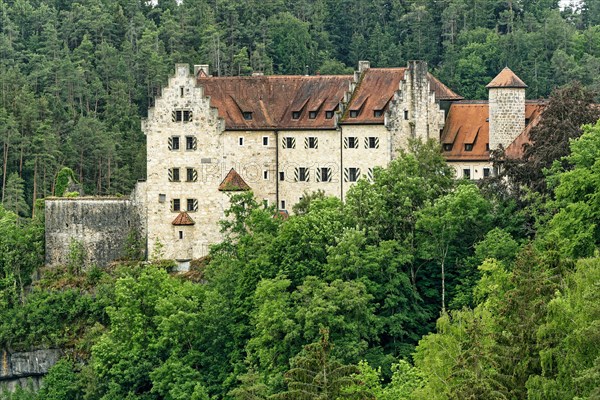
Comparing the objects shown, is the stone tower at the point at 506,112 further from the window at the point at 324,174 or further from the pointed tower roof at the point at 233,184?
the pointed tower roof at the point at 233,184

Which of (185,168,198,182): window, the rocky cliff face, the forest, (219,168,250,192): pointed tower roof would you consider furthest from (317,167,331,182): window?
the rocky cliff face

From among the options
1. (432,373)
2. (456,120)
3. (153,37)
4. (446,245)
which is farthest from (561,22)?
(432,373)

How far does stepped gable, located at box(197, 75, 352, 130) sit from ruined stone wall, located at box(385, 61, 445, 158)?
11.6 feet

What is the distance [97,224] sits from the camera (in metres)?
97.0

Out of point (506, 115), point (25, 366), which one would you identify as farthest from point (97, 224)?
point (506, 115)

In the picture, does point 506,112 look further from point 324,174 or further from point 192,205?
point 192,205

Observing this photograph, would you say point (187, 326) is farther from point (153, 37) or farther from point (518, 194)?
point (153, 37)

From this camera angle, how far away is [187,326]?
9088 centimetres

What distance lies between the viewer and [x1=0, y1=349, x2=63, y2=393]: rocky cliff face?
98.4 meters

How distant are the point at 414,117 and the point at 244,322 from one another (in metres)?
14.8

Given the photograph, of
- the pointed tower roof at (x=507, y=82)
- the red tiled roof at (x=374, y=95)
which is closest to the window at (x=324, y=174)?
the red tiled roof at (x=374, y=95)

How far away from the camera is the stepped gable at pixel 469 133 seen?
96.6 metres

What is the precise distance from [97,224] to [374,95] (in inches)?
661

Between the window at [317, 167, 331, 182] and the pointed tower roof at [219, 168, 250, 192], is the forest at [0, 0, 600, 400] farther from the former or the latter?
the window at [317, 167, 331, 182]
